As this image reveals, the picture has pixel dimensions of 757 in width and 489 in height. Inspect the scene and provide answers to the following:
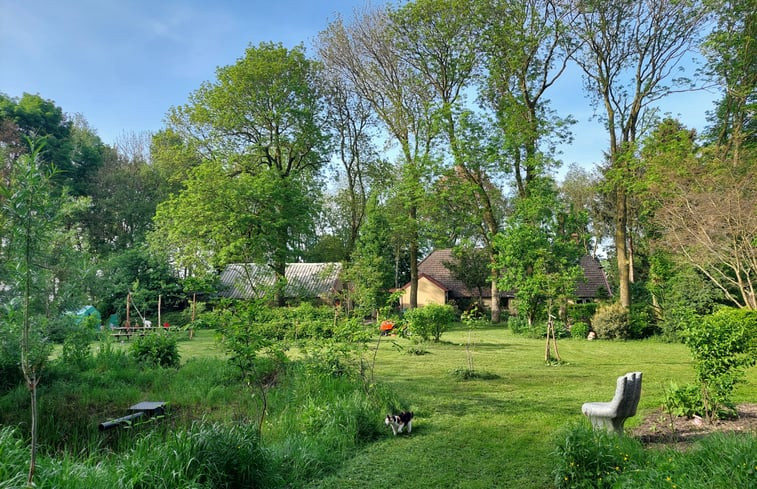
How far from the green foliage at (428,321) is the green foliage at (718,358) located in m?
11.3

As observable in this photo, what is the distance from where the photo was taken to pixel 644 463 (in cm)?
415

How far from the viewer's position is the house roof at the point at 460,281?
31328mm

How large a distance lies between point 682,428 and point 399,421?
137 inches

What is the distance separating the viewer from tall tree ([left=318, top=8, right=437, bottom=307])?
82.2 feet

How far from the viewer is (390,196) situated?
27188 mm

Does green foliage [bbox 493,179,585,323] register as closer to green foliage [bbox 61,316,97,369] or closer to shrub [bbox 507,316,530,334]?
shrub [bbox 507,316,530,334]

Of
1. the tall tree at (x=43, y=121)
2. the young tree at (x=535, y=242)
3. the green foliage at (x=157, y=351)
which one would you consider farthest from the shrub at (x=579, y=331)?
the tall tree at (x=43, y=121)

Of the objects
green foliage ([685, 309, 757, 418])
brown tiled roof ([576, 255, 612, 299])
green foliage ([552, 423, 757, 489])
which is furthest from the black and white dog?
brown tiled roof ([576, 255, 612, 299])

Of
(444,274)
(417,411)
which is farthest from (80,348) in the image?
(444,274)

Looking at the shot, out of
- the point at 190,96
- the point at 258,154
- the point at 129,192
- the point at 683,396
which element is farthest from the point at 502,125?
the point at 129,192

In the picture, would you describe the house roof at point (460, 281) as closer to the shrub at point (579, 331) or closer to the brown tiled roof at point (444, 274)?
the brown tiled roof at point (444, 274)

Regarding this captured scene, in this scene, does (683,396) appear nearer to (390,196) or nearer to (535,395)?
(535,395)

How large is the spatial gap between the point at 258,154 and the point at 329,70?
258 inches

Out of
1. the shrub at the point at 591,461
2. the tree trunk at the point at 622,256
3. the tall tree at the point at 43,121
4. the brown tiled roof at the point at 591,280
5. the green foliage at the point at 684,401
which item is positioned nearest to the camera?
the shrub at the point at 591,461
